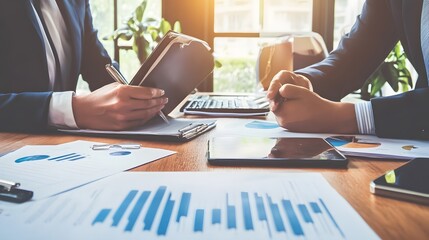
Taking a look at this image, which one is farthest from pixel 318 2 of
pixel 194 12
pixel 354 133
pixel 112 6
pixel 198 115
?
pixel 354 133

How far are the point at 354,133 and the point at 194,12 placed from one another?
242 cm

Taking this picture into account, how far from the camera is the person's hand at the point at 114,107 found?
0.86m

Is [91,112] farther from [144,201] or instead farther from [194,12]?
[194,12]

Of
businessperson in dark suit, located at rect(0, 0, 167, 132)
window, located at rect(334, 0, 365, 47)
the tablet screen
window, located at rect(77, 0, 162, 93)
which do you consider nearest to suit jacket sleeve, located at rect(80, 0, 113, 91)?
businessperson in dark suit, located at rect(0, 0, 167, 132)

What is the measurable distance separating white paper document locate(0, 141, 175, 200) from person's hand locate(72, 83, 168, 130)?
4.8 inches

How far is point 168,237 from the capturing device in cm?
34

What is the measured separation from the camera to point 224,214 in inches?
15.5

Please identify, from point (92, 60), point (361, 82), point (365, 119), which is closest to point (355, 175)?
point (365, 119)

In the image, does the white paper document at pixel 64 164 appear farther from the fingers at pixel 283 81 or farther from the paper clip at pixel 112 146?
the fingers at pixel 283 81

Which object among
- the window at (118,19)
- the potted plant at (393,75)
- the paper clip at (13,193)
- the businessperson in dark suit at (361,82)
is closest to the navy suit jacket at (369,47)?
the businessperson in dark suit at (361,82)

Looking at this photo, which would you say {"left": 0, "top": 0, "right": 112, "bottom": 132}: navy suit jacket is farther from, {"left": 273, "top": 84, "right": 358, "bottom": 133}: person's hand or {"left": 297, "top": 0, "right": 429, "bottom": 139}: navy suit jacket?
{"left": 297, "top": 0, "right": 429, "bottom": 139}: navy suit jacket

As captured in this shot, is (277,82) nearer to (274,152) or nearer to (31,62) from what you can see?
(274,152)

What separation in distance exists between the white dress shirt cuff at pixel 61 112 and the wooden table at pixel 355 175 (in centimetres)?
4

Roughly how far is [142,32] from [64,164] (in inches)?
87.7
